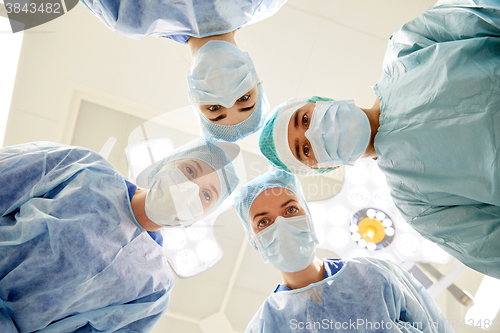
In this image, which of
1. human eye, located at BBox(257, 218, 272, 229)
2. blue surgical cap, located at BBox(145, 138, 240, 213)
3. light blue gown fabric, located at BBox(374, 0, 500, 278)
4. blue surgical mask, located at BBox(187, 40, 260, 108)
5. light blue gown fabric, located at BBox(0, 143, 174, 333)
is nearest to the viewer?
light blue gown fabric, located at BBox(374, 0, 500, 278)

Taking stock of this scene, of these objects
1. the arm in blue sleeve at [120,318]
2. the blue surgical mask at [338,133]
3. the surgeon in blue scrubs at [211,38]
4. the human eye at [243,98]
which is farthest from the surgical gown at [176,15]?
the arm in blue sleeve at [120,318]

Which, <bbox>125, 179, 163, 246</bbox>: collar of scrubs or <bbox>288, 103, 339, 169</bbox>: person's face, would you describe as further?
<bbox>125, 179, 163, 246</bbox>: collar of scrubs

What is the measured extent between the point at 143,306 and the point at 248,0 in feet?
4.94

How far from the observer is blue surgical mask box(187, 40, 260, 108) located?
148 centimetres

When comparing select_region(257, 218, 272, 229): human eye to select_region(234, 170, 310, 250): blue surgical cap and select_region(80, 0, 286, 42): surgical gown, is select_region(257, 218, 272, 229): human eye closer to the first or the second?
select_region(234, 170, 310, 250): blue surgical cap

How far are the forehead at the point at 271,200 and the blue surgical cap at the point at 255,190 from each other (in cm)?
2

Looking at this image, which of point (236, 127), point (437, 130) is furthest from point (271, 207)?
point (437, 130)

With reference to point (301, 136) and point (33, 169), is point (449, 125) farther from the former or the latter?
point (33, 169)

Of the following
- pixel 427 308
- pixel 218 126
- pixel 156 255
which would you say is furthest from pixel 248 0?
pixel 427 308

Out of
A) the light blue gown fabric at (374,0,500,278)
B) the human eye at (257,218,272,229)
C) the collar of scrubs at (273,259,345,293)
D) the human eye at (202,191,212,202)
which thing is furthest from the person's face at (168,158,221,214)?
the light blue gown fabric at (374,0,500,278)

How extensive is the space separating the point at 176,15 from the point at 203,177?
29.0 inches

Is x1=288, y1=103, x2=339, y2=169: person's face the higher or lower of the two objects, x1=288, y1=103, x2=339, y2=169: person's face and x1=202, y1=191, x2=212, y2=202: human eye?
the higher

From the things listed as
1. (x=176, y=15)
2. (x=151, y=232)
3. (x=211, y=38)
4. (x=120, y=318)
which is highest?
(x=176, y=15)

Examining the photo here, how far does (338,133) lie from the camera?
A: 1433 mm
